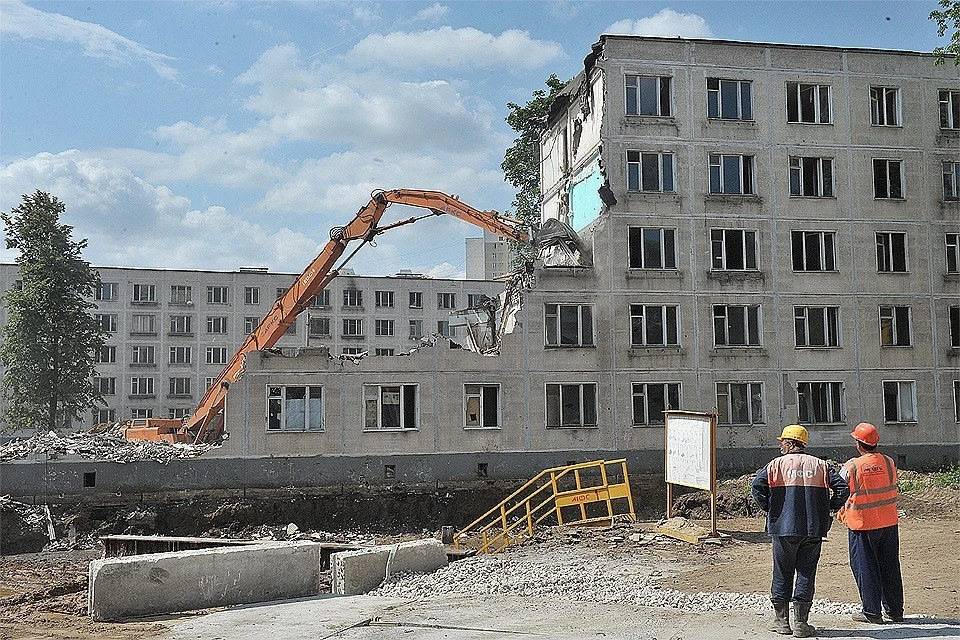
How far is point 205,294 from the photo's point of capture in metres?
58.4

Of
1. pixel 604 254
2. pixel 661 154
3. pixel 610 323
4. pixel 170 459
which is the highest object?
pixel 661 154

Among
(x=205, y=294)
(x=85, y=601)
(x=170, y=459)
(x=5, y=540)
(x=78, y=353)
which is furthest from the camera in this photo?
(x=205, y=294)

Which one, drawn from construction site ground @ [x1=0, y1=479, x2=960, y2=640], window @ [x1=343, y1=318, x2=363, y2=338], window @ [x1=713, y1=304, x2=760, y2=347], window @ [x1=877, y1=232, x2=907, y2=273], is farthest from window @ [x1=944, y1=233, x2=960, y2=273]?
window @ [x1=343, y1=318, x2=363, y2=338]

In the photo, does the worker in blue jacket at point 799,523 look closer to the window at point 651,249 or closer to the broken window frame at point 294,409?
the broken window frame at point 294,409

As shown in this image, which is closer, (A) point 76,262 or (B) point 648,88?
(B) point 648,88

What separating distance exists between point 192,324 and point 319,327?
7.97m

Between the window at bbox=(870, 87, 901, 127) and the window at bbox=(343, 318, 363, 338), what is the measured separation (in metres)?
36.6

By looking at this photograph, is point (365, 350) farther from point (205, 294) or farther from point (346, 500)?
point (346, 500)

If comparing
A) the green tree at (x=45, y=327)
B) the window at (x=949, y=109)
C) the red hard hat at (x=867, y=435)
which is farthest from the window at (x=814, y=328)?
the green tree at (x=45, y=327)

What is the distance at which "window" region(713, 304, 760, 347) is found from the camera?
98.9 feet

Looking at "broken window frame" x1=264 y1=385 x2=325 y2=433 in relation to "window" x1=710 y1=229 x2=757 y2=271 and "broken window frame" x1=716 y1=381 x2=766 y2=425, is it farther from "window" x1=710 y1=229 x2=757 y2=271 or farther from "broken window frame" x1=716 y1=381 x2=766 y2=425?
"window" x1=710 y1=229 x2=757 y2=271

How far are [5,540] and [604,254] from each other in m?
19.5

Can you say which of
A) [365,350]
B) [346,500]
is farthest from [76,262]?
[346,500]

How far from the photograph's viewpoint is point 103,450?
2703cm
